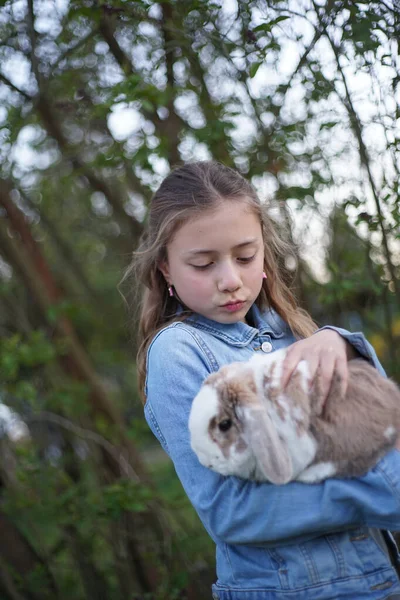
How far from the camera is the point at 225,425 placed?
5.49 ft

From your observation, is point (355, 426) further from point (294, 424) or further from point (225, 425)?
point (225, 425)

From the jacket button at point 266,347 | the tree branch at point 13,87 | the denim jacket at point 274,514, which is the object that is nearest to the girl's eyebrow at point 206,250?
the denim jacket at point 274,514

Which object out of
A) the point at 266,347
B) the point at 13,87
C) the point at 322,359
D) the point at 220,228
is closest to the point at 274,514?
the point at 322,359

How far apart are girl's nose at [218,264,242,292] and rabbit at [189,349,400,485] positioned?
0.36 meters

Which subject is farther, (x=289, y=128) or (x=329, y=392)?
(x=289, y=128)

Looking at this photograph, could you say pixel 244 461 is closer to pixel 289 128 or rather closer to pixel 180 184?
pixel 180 184

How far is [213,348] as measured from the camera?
2045mm

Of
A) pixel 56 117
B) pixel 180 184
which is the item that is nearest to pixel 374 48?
pixel 180 184

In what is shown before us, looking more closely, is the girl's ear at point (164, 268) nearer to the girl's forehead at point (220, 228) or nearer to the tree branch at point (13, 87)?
the girl's forehead at point (220, 228)

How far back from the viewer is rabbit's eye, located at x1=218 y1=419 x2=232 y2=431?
65.7 inches

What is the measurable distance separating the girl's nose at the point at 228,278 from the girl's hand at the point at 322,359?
298mm

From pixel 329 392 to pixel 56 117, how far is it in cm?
396

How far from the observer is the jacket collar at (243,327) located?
213 centimetres

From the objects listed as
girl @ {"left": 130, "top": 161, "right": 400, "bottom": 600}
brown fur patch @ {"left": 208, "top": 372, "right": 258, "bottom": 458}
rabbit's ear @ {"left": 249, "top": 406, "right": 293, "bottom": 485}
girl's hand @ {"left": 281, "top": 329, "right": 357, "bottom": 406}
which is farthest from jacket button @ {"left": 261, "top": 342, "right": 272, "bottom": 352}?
rabbit's ear @ {"left": 249, "top": 406, "right": 293, "bottom": 485}
